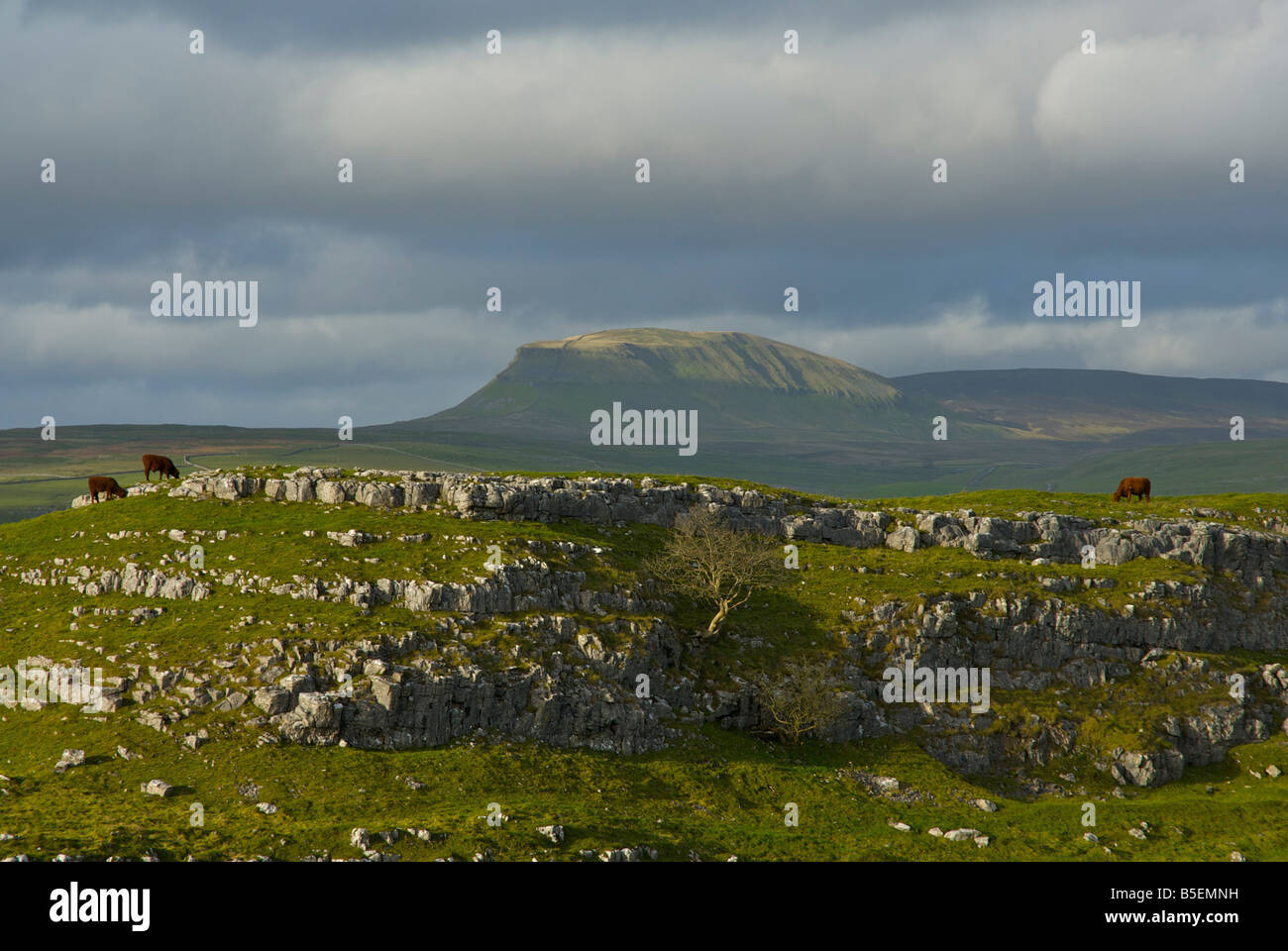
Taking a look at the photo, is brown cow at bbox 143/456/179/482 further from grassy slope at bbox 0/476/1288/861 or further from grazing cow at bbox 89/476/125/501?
grassy slope at bbox 0/476/1288/861

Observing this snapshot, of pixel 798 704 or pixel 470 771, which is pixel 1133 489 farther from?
pixel 470 771

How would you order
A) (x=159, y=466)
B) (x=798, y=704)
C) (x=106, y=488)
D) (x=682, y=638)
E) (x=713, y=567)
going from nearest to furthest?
(x=798, y=704)
(x=682, y=638)
(x=713, y=567)
(x=106, y=488)
(x=159, y=466)

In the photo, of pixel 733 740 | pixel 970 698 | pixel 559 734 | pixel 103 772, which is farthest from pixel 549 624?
pixel 970 698

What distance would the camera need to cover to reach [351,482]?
76312 millimetres

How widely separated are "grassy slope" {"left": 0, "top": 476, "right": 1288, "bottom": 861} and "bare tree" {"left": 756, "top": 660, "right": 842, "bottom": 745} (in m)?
1.75

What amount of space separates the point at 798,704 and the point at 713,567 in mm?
11843

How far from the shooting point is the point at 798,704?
65062mm

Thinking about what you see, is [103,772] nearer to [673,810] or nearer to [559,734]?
[559,734]

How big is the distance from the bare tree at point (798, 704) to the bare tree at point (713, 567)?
652 cm

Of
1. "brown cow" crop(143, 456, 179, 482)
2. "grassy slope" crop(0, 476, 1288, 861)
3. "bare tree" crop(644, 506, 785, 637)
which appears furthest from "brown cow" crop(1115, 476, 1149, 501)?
"brown cow" crop(143, 456, 179, 482)

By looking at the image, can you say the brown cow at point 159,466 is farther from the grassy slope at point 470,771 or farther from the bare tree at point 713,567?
the bare tree at point 713,567

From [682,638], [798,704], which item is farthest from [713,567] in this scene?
[798,704]

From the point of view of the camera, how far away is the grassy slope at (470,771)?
153ft

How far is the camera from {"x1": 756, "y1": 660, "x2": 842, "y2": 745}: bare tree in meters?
64.9
